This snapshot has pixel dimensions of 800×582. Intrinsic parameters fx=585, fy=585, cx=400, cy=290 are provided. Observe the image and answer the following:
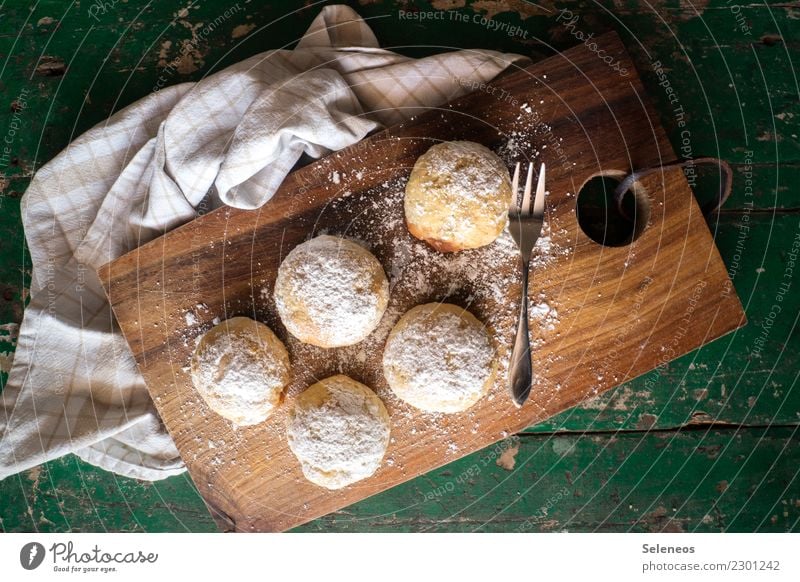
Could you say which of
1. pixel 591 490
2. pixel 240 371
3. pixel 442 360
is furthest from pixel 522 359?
pixel 240 371

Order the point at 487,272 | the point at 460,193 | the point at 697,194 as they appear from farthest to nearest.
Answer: the point at 697,194 < the point at 487,272 < the point at 460,193

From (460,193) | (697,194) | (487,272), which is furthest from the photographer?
(697,194)

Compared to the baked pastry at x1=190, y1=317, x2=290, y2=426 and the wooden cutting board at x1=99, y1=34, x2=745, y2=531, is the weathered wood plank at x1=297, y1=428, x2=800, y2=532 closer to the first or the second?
the wooden cutting board at x1=99, y1=34, x2=745, y2=531

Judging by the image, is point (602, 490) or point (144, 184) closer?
point (144, 184)

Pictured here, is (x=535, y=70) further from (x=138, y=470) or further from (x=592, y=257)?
(x=138, y=470)

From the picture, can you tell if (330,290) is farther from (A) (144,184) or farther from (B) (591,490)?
(B) (591,490)

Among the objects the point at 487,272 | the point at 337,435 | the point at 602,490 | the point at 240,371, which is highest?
the point at 487,272

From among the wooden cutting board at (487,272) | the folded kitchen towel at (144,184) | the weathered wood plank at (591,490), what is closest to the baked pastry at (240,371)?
the wooden cutting board at (487,272)

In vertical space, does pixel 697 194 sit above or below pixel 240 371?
above
